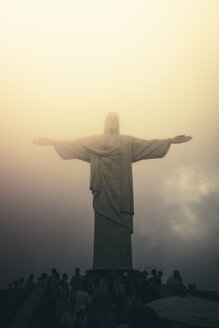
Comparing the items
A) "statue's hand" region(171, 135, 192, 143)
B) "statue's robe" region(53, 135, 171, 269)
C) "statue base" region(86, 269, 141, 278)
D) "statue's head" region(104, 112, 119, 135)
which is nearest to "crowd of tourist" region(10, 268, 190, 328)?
"statue base" region(86, 269, 141, 278)

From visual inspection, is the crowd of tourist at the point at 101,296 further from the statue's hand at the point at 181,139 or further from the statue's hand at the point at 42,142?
the statue's hand at the point at 181,139

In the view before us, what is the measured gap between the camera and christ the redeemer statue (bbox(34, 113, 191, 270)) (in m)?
11.4

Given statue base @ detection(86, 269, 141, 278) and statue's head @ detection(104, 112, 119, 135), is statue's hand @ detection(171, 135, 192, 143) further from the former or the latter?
statue base @ detection(86, 269, 141, 278)

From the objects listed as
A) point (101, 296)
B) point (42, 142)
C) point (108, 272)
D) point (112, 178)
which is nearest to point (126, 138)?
point (112, 178)

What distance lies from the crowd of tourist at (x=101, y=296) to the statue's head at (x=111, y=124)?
5431 millimetres

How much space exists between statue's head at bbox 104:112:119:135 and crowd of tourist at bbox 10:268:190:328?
17.8 ft

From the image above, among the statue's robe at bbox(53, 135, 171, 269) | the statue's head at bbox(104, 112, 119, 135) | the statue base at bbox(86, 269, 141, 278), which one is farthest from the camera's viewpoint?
the statue's head at bbox(104, 112, 119, 135)

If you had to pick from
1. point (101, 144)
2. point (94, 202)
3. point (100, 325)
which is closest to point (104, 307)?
point (100, 325)

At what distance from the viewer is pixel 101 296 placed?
830cm

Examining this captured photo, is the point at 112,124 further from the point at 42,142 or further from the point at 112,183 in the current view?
the point at 42,142

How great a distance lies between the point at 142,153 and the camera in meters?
13.3

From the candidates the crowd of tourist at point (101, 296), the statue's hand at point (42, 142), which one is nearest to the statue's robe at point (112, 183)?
the statue's hand at point (42, 142)

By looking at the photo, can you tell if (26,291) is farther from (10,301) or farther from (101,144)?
(101,144)

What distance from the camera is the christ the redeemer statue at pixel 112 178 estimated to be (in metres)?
11.4
